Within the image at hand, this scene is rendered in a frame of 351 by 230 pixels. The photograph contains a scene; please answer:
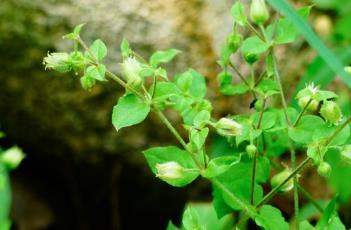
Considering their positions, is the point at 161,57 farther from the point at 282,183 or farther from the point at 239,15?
the point at 282,183

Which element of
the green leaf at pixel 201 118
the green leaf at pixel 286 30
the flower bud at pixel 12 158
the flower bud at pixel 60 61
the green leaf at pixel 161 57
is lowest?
the green leaf at pixel 201 118

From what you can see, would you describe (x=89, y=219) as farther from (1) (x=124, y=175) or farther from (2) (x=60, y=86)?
(2) (x=60, y=86)

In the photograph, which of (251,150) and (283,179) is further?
(283,179)

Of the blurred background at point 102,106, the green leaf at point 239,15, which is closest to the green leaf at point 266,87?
the green leaf at point 239,15

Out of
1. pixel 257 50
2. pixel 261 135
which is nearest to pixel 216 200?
pixel 261 135

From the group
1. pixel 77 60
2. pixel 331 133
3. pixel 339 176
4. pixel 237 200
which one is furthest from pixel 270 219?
pixel 339 176

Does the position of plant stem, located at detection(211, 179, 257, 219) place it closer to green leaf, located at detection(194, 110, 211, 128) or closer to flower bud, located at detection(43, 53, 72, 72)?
green leaf, located at detection(194, 110, 211, 128)

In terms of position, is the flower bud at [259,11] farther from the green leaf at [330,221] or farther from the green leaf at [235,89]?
the green leaf at [330,221]

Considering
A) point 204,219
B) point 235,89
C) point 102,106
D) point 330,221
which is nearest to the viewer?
point 330,221
